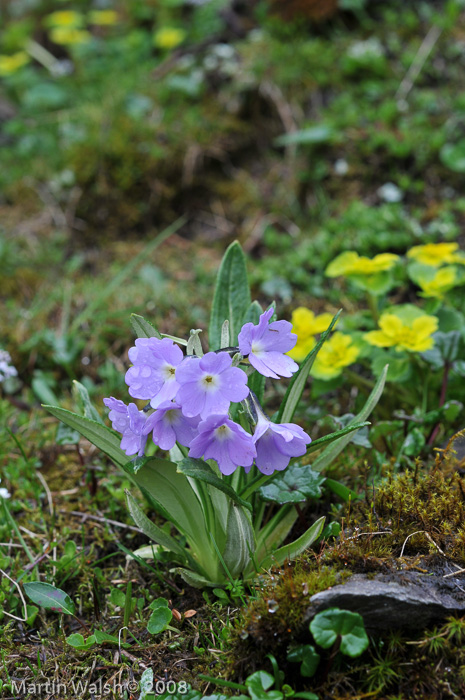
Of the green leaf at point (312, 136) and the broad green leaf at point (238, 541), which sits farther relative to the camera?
the green leaf at point (312, 136)

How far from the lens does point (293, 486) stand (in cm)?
179

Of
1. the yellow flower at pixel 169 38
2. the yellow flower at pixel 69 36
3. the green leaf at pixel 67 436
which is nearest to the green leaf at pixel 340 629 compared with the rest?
the green leaf at pixel 67 436

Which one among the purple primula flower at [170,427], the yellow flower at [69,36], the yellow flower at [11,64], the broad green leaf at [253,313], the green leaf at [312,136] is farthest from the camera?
the yellow flower at [69,36]

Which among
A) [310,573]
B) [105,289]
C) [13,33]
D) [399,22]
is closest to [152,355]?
[310,573]

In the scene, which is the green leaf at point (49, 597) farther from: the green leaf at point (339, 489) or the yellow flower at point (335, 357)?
the yellow flower at point (335, 357)

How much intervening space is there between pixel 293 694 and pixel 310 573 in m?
0.28

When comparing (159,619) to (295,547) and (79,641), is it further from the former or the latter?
(295,547)

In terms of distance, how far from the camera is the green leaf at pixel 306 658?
4.68 ft

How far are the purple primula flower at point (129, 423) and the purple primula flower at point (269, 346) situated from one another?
318mm

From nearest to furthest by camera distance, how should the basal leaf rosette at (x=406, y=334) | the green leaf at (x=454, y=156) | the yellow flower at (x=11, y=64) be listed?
the basal leaf rosette at (x=406, y=334) → the green leaf at (x=454, y=156) → the yellow flower at (x=11, y=64)

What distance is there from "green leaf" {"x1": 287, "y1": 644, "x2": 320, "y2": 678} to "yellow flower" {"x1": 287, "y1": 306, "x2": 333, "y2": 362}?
112cm

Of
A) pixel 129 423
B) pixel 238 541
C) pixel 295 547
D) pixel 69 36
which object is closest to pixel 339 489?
pixel 295 547

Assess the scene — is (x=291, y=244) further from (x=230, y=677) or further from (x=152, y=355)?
(x=230, y=677)

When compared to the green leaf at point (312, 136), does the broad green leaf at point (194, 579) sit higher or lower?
lower
